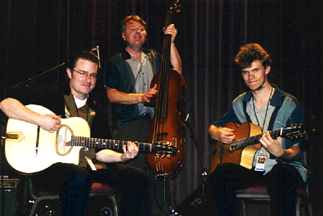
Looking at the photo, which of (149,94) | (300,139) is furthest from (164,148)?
(300,139)

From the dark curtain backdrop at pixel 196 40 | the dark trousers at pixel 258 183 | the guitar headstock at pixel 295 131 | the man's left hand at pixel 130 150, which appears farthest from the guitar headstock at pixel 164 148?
the dark curtain backdrop at pixel 196 40

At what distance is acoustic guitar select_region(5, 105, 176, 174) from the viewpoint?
234cm

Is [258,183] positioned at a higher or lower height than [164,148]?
lower

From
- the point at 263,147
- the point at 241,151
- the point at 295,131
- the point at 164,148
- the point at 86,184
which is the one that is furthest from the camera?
the point at 241,151

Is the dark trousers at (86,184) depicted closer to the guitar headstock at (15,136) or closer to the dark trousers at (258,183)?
the guitar headstock at (15,136)

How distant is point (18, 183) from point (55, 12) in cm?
227

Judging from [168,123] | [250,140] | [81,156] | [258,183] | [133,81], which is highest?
[133,81]

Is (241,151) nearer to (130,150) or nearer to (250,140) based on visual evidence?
(250,140)

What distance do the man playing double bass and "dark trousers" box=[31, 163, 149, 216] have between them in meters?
0.44

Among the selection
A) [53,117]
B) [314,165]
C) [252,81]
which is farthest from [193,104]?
[53,117]

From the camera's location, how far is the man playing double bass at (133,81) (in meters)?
3.02

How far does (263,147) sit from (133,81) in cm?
134

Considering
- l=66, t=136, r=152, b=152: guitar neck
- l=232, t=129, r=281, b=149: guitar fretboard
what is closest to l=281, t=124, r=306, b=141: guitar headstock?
l=232, t=129, r=281, b=149: guitar fretboard

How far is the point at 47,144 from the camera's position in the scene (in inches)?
95.3
